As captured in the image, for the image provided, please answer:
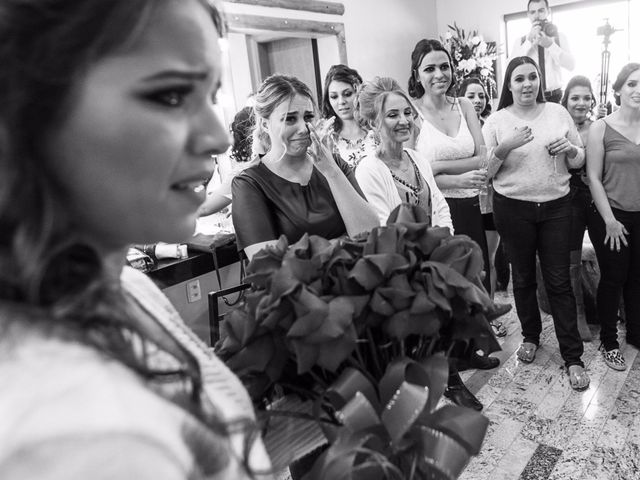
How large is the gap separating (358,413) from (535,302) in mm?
2638

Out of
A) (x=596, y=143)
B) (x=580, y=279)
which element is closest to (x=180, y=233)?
(x=596, y=143)

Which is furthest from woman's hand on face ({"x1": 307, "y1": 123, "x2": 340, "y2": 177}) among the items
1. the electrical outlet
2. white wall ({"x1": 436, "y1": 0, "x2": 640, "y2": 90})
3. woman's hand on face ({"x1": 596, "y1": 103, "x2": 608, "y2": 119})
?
white wall ({"x1": 436, "y1": 0, "x2": 640, "y2": 90})

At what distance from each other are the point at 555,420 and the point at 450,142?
1.42m

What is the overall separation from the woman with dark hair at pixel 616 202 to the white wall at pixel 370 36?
2.46m

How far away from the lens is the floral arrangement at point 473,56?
602cm

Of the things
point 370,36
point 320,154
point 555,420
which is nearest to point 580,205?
point 555,420

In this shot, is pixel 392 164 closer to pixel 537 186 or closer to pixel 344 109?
pixel 537 186

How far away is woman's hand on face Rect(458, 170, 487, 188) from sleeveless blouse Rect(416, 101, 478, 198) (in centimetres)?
13

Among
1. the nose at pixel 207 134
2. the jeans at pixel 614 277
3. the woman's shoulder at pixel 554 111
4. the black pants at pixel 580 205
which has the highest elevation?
the nose at pixel 207 134

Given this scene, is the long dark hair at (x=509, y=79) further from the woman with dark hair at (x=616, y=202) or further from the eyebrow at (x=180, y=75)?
the eyebrow at (x=180, y=75)

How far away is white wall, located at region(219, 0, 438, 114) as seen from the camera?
416cm

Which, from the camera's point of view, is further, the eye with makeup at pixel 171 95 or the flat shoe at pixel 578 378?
the flat shoe at pixel 578 378

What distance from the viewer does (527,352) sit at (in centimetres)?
294

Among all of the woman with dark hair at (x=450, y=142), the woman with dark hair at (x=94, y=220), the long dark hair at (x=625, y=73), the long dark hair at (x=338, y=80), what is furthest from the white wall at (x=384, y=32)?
the woman with dark hair at (x=94, y=220)
